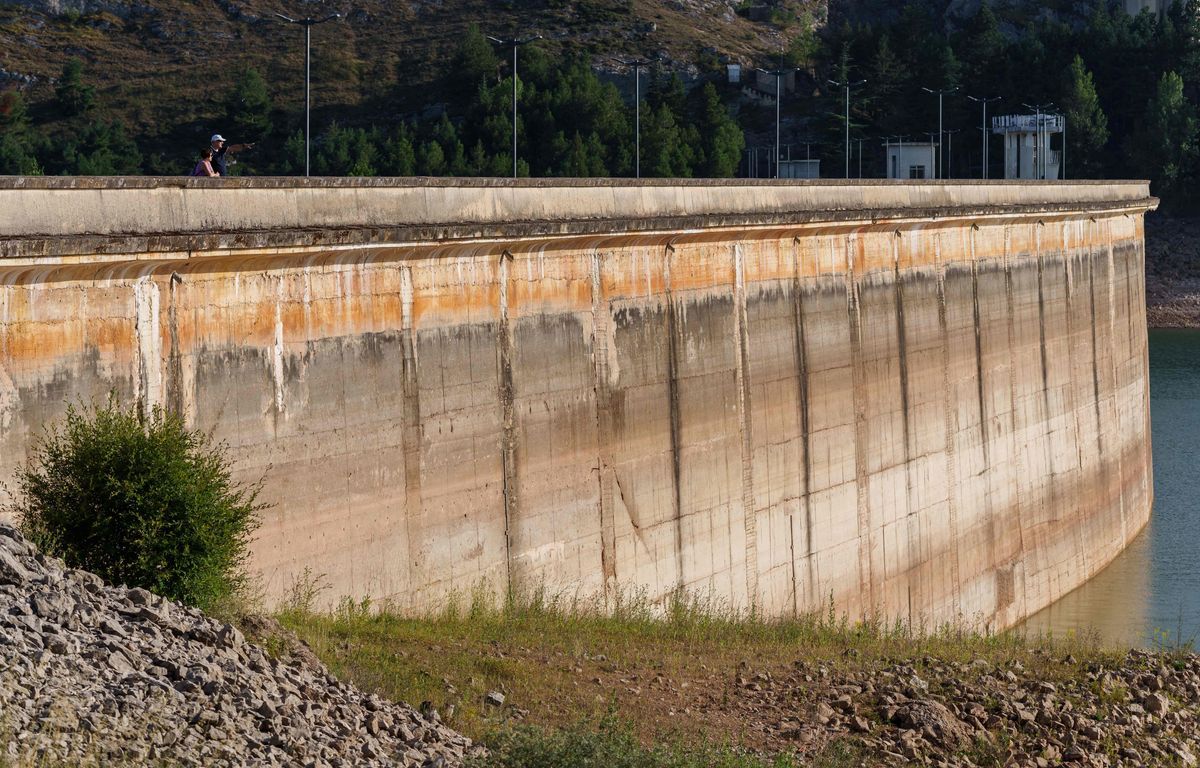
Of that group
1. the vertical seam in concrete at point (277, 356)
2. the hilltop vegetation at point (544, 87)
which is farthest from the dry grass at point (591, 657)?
the hilltop vegetation at point (544, 87)

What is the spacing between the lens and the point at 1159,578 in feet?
104

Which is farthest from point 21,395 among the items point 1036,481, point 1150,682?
point 1036,481

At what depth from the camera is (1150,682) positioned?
16484 mm

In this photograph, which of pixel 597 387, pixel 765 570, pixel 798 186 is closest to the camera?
pixel 597 387

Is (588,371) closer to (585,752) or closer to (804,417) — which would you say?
(804,417)

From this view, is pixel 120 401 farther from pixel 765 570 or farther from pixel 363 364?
pixel 765 570

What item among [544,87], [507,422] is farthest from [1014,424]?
[544,87]

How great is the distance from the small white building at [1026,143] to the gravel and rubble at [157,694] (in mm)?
58851

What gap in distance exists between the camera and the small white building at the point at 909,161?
71.8 m

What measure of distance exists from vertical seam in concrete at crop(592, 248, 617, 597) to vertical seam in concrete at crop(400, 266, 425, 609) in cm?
297

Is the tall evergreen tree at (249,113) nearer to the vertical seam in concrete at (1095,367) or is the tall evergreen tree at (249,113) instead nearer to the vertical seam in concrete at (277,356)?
the vertical seam in concrete at (1095,367)

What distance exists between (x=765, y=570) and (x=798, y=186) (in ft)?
17.9

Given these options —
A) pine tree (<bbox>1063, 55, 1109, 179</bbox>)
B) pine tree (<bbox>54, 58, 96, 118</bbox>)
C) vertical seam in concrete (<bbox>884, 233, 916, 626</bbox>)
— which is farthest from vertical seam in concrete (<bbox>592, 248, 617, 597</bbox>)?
pine tree (<bbox>1063, 55, 1109, 179</bbox>)

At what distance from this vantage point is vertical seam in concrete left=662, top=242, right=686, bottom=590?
1958 centimetres
